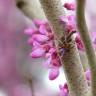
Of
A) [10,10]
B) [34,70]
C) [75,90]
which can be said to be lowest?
[75,90]

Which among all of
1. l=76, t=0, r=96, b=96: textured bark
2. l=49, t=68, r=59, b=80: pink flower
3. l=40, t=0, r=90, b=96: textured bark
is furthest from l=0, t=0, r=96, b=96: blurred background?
l=76, t=0, r=96, b=96: textured bark

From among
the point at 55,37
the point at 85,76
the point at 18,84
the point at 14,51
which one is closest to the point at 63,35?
the point at 55,37

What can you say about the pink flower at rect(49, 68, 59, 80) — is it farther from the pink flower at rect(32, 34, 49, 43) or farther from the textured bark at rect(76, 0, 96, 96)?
the textured bark at rect(76, 0, 96, 96)

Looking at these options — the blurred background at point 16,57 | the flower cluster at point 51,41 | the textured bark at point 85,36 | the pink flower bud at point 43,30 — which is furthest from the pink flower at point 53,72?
the blurred background at point 16,57

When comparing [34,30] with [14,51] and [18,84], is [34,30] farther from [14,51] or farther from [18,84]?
[14,51]

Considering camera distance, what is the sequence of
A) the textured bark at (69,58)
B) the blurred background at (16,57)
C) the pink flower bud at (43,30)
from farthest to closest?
1. the blurred background at (16,57)
2. the pink flower bud at (43,30)
3. the textured bark at (69,58)

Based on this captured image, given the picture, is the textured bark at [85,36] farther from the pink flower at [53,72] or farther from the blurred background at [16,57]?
the blurred background at [16,57]

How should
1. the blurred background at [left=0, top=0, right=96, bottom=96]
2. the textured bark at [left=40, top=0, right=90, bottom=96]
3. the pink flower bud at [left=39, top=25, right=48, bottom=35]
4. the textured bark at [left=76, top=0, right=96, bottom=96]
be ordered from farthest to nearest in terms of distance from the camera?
the blurred background at [left=0, top=0, right=96, bottom=96] < the pink flower bud at [left=39, top=25, right=48, bottom=35] < the textured bark at [left=40, top=0, right=90, bottom=96] < the textured bark at [left=76, top=0, right=96, bottom=96]

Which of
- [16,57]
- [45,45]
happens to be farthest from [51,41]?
[16,57]
